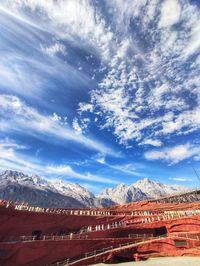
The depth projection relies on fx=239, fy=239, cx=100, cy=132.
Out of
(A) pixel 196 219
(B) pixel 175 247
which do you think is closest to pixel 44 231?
(B) pixel 175 247

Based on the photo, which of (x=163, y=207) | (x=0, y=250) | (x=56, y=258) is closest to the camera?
(x=0, y=250)

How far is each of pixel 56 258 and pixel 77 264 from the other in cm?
270

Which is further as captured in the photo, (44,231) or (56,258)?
(44,231)

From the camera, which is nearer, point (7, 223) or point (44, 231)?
point (7, 223)

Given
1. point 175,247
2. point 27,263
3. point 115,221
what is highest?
point 115,221

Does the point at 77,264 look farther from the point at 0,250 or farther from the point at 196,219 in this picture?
the point at 196,219

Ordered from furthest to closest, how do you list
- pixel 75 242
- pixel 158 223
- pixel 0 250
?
pixel 158 223
pixel 75 242
pixel 0 250

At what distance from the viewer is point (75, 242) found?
31750 mm

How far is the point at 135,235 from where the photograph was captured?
4019 centimetres

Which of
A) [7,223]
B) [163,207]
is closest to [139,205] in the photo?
[163,207]

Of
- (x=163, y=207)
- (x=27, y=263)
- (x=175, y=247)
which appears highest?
(x=163, y=207)

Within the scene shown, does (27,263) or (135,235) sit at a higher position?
(135,235)

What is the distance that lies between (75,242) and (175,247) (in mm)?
15058

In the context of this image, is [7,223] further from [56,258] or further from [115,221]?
[115,221]
